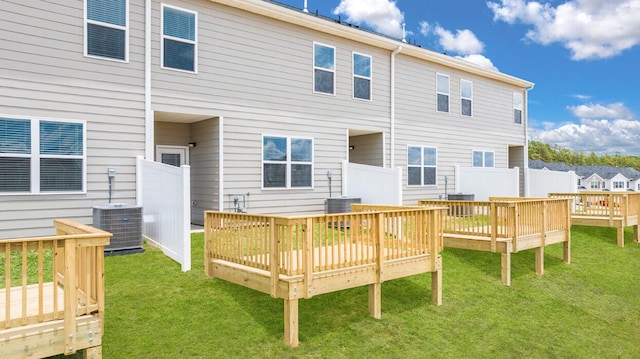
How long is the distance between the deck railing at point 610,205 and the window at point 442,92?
4729 millimetres

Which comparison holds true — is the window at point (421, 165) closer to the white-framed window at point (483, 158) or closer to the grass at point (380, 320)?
the white-framed window at point (483, 158)

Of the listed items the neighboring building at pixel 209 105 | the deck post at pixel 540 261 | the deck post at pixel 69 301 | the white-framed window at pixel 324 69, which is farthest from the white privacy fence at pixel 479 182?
the deck post at pixel 69 301

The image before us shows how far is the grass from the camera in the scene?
4.77 meters

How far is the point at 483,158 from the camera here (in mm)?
16359

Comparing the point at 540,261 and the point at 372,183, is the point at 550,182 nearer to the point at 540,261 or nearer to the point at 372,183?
the point at 372,183

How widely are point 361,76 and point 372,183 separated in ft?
11.0

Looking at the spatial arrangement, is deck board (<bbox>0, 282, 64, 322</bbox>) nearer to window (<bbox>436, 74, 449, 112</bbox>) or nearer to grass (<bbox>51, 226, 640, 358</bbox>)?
grass (<bbox>51, 226, 640, 358</bbox>)

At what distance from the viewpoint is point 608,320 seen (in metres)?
6.72

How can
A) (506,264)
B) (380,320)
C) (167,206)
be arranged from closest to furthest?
1. (380,320)
2. (167,206)
3. (506,264)

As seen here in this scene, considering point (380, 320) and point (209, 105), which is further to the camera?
point (209, 105)

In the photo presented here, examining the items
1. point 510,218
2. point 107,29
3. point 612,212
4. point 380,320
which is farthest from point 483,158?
point 107,29

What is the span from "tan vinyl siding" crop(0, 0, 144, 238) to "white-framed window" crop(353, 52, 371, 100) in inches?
234

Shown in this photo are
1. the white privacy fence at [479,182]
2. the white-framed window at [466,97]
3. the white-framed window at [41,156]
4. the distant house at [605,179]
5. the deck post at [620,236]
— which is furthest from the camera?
the distant house at [605,179]

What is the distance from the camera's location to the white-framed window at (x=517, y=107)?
17750mm
